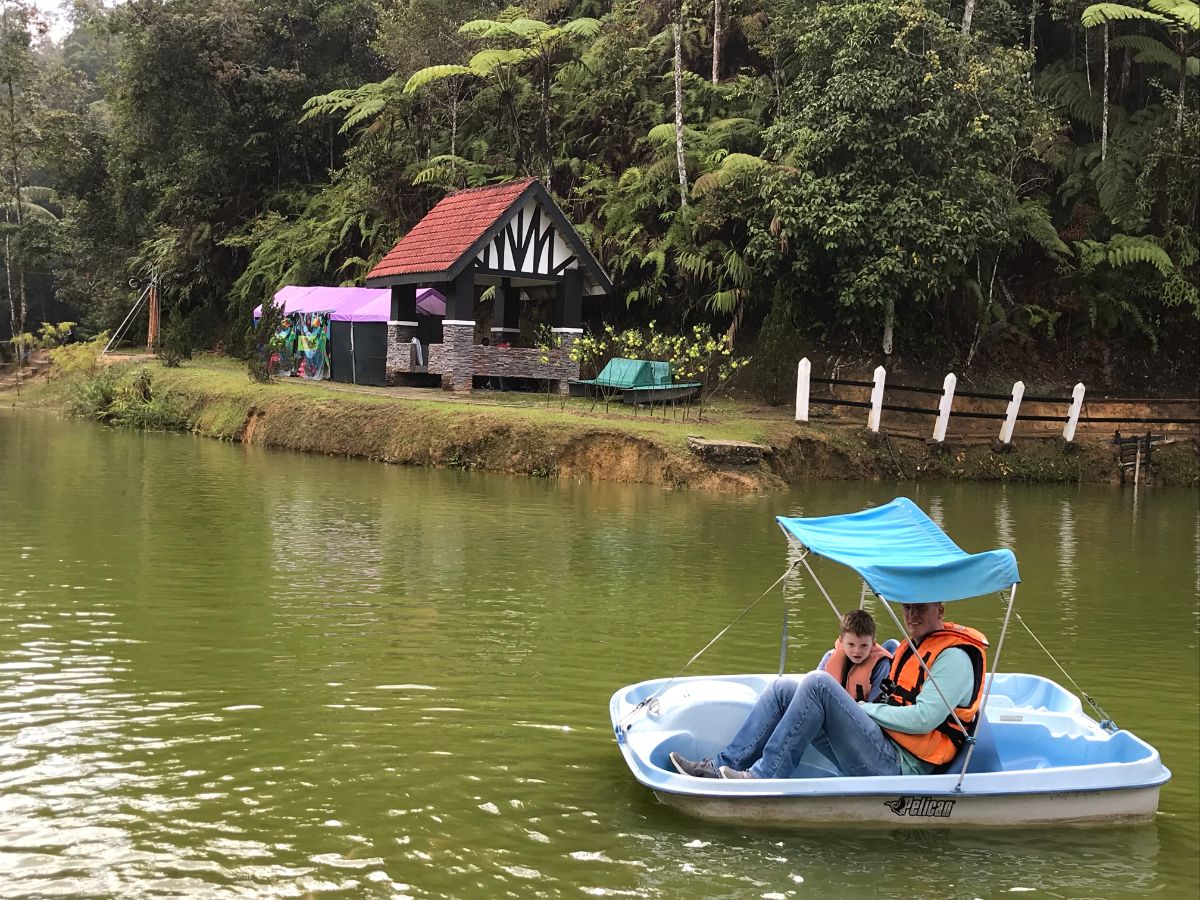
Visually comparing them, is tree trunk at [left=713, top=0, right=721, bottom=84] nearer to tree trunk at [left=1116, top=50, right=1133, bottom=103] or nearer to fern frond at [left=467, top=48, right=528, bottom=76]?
fern frond at [left=467, top=48, right=528, bottom=76]

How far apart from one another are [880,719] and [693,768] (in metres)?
1.02

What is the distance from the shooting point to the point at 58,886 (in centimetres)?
476

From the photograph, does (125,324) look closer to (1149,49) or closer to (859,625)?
(1149,49)

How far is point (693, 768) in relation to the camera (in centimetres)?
591

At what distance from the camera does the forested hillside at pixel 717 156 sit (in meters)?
23.7

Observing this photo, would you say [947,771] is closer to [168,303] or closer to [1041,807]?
[1041,807]

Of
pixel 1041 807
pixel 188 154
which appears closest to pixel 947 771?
pixel 1041 807

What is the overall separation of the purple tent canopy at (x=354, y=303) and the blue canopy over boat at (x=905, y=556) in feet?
70.6

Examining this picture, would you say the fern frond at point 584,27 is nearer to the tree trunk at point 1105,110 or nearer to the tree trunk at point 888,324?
the tree trunk at point 888,324

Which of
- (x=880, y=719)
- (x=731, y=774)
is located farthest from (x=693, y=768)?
(x=880, y=719)

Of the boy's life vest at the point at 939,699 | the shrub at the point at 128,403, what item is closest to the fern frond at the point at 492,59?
the shrub at the point at 128,403

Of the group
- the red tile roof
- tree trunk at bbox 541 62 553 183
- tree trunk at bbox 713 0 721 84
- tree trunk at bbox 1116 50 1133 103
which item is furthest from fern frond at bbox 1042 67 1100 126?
the red tile roof

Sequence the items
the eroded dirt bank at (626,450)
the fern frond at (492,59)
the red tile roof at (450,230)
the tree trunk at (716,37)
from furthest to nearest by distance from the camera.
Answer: the tree trunk at (716,37) → the fern frond at (492,59) → the red tile roof at (450,230) → the eroded dirt bank at (626,450)

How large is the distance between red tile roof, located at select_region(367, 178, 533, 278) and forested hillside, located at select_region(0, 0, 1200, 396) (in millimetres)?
3452
